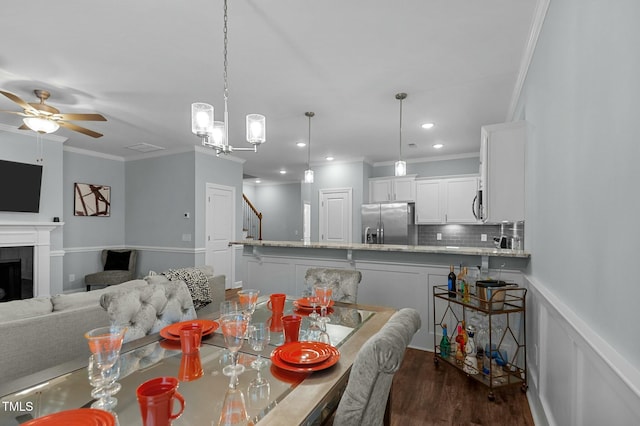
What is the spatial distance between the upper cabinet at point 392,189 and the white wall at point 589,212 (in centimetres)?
419

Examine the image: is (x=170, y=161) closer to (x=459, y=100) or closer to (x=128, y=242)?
(x=128, y=242)

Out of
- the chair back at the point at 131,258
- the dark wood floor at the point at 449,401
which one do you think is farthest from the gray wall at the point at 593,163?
the chair back at the point at 131,258

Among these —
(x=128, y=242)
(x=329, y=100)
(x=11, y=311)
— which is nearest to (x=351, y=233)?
(x=329, y=100)

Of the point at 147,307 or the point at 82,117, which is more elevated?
the point at 82,117

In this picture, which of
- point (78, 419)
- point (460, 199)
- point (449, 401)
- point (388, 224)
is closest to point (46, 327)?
point (78, 419)

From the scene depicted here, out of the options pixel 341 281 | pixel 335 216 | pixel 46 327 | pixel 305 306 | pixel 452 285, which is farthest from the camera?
pixel 335 216

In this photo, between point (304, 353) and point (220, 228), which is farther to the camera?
point (220, 228)

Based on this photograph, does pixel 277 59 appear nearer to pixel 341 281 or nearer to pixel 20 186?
pixel 341 281

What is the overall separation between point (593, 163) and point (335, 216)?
552 cm

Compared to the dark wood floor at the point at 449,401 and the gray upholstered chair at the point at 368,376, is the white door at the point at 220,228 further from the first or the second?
the gray upholstered chair at the point at 368,376

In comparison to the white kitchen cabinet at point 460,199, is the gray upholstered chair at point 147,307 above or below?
below

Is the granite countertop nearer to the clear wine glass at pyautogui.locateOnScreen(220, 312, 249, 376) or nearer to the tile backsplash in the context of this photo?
the clear wine glass at pyautogui.locateOnScreen(220, 312, 249, 376)

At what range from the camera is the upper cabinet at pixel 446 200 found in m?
5.81

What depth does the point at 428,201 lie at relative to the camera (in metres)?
6.14
